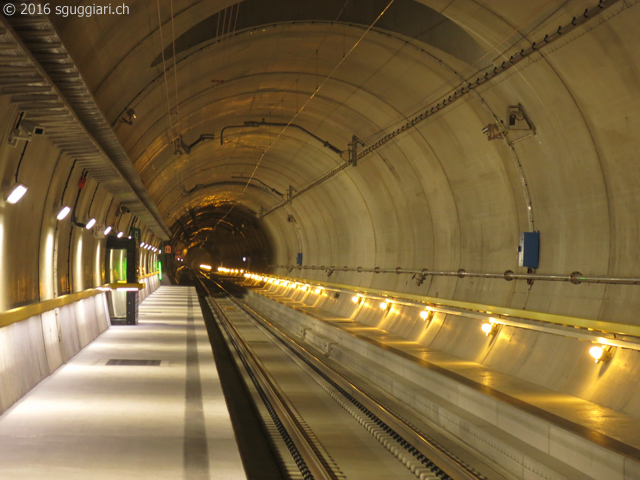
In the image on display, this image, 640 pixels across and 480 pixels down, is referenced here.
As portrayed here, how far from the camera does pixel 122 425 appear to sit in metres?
8.56

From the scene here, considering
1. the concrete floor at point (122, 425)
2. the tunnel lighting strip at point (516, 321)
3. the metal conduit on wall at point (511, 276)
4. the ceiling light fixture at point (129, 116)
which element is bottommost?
the concrete floor at point (122, 425)

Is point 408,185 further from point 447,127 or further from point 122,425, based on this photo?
point 122,425

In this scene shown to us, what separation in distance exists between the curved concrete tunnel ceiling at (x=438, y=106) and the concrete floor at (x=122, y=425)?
4.18 meters

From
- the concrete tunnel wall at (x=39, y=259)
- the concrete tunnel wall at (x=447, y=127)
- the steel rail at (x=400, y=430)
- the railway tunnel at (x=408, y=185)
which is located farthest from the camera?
the concrete tunnel wall at (x=447, y=127)

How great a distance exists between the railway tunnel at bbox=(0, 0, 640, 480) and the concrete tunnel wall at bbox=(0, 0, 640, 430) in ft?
0.17

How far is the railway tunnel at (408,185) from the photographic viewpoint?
8.44m

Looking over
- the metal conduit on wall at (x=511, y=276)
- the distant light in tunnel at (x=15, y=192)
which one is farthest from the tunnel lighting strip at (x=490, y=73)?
the distant light in tunnel at (x=15, y=192)

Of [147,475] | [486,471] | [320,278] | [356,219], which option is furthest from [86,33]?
[320,278]

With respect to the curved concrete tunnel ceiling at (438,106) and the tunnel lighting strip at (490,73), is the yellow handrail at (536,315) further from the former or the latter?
the tunnel lighting strip at (490,73)

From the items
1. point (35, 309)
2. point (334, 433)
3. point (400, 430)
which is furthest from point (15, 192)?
point (400, 430)

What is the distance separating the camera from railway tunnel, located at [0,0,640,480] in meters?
8.44

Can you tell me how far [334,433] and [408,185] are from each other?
27.2 feet

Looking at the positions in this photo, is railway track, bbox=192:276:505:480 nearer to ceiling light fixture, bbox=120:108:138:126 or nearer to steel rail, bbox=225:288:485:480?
steel rail, bbox=225:288:485:480

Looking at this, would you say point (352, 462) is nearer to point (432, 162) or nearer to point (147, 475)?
point (147, 475)
